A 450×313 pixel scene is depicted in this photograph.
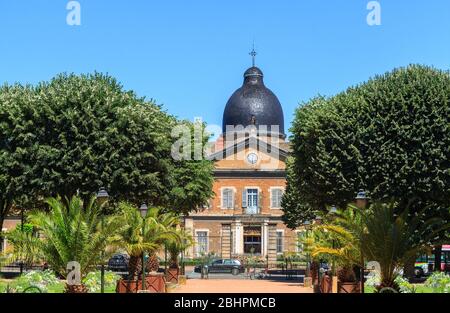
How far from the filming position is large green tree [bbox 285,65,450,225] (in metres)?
33.9

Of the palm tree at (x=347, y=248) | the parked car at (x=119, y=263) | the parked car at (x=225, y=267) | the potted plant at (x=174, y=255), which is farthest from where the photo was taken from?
the parked car at (x=225, y=267)

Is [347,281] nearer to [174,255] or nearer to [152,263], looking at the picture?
[152,263]

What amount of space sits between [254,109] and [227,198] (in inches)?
498

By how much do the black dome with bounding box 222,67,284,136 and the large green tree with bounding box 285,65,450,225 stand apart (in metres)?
43.1

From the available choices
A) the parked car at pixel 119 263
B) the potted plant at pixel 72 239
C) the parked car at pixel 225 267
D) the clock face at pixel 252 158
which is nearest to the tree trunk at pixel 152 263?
the potted plant at pixel 72 239

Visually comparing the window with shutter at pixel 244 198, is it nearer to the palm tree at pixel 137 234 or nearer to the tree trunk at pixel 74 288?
the palm tree at pixel 137 234

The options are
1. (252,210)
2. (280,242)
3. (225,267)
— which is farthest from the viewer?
(252,210)

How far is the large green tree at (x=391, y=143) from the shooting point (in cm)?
3391

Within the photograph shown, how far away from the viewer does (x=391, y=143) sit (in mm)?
34125

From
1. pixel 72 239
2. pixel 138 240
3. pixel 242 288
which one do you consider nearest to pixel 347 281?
pixel 138 240

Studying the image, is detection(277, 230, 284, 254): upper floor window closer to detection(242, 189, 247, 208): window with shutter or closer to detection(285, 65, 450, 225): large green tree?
detection(242, 189, 247, 208): window with shutter

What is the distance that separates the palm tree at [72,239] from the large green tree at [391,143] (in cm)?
1499
